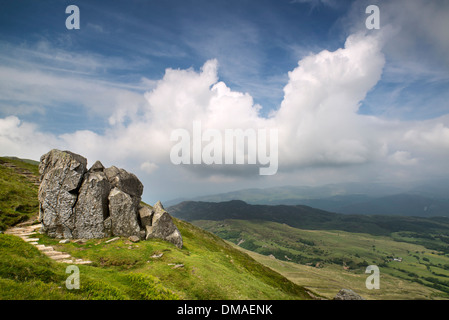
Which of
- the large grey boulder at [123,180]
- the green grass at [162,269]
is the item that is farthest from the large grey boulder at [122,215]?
the large grey boulder at [123,180]

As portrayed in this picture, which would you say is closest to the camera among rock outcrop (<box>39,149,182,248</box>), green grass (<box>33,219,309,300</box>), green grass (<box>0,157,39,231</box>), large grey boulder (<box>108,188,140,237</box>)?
green grass (<box>33,219,309,300</box>)

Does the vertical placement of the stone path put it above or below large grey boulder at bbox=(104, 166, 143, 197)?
below

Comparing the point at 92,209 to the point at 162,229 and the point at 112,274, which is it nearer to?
the point at 162,229

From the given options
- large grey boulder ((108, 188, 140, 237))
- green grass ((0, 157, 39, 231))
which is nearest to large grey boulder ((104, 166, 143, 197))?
large grey boulder ((108, 188, 140, 237))

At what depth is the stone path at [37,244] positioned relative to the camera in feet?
91.2

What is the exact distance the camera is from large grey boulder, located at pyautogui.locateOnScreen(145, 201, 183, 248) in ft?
140

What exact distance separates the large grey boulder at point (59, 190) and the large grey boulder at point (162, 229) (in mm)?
14363

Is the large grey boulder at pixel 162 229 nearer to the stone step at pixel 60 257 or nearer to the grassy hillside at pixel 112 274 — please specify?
the grassy hillside at pixel 112 274

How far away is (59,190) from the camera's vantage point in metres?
37.7

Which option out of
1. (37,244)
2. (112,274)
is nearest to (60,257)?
(37,244)

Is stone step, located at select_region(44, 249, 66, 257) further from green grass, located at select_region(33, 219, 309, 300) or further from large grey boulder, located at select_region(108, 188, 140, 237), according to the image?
large grey boulder, located at select_region(108, 188, 140, 237)

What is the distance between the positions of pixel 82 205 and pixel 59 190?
5129mm
